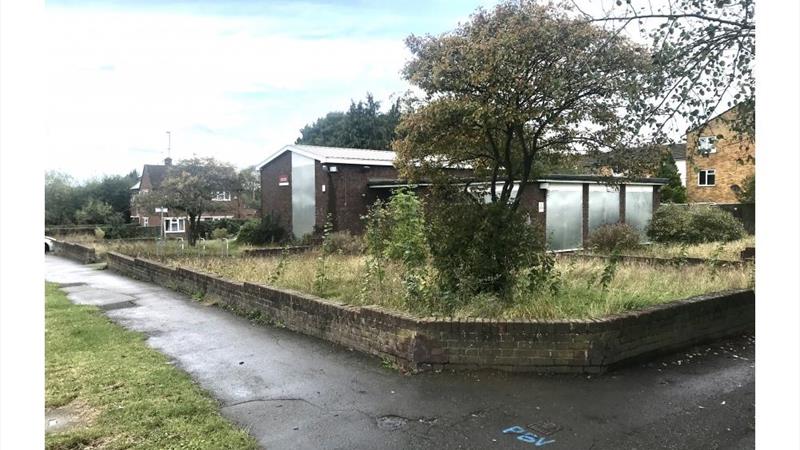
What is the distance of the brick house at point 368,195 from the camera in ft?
67.6

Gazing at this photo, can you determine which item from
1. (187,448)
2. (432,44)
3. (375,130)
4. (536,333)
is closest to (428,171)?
(432,44)

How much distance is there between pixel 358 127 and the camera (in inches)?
1956

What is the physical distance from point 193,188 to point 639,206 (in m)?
18.5

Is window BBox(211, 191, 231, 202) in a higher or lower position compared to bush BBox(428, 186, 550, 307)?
higher

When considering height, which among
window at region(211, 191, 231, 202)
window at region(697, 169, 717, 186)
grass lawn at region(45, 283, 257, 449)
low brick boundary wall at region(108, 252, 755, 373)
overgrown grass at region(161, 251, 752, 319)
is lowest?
grass lawn at region(45, 283, 257, 449)

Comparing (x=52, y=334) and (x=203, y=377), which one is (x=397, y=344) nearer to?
(x=203, y=377)

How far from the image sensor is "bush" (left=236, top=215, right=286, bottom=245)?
24.6 m

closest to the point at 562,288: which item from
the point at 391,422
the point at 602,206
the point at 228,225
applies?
the point at 391,422

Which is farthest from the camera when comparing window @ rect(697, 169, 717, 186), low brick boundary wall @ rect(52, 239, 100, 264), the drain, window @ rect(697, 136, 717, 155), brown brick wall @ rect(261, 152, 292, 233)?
window @ rect(697, 169, 717, 186)

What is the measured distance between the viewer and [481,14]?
298 inches

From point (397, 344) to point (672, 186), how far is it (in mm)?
36017

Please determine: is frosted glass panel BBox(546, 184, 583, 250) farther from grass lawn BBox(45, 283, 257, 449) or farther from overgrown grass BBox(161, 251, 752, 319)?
grass lawn BBox(45, 283, 257, 449)

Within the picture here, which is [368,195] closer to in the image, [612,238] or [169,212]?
[612,238]

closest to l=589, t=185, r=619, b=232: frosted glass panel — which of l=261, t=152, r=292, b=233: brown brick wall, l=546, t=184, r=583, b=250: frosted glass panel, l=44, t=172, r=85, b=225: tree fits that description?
l=546, t=184, r=583, b=250: frosted glass panel
